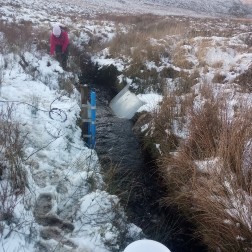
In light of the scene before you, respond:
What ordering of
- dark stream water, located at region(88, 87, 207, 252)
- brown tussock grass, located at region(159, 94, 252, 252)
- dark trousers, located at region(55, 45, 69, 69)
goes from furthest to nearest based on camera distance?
dark trousers, located at region(55, 45, 69, 69)
dark stream water, located at region(88, 87, 207, 252)
brown tussock grass, located at region(159, 94, 252, 252)

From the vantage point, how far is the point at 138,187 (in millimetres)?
4445

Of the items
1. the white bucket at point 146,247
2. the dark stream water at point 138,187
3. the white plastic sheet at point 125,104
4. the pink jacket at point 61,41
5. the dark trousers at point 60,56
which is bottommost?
the dark stream water at point 138,187

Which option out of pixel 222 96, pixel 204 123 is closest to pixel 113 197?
pixel 204 123

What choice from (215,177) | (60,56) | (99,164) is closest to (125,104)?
(60,56)

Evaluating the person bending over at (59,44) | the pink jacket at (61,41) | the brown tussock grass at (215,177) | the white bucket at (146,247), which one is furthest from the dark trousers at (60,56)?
the white bucket at (146,247)

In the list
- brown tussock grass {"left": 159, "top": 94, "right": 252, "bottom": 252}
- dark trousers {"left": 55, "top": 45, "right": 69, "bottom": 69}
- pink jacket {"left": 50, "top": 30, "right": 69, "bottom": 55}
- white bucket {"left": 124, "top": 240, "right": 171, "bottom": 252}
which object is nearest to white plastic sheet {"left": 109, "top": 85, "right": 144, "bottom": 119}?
dark trousers {"left": 55, "top": 45, "right": 69, "bottom": 69}

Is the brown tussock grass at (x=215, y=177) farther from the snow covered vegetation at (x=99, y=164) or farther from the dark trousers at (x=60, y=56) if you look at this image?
the dark trousers at (x=60, y=56)

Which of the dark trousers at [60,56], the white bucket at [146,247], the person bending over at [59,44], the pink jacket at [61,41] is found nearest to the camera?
the white bucket at [146,247]

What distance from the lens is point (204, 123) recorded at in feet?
13.4

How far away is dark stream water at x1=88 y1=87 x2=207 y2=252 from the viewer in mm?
3617

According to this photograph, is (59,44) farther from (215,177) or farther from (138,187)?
(215,177)

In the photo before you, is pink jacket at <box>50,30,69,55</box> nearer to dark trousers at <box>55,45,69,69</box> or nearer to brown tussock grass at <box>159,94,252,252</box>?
dark trousers at <box>55,45,69,69</box>

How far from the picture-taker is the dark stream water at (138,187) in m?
3.62

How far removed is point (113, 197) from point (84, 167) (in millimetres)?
630
